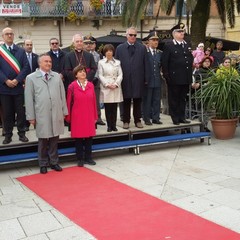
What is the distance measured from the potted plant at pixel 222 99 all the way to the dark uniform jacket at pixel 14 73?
12.1 feet

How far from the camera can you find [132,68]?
23.7ft

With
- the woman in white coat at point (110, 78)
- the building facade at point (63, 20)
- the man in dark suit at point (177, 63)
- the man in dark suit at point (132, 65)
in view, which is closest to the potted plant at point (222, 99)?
the man in dark suit at point (177, 63)

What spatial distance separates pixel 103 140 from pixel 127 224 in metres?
3.60

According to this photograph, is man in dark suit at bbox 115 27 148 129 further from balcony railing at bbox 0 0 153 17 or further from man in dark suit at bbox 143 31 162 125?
balcony railing at bbox 0 0 153 17

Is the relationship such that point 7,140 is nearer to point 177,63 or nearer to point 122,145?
point 122,145

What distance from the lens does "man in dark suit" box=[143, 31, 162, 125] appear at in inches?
304

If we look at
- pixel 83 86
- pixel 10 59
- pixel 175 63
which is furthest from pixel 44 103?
pixel 175 63

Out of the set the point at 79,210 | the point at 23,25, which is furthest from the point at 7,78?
the point at 23,25

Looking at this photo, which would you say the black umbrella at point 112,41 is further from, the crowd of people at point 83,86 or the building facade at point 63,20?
the building facade at point 63,20

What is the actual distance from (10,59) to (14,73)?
226mm

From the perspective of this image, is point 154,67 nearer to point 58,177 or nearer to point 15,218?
point 58,177

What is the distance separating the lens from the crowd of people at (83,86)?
6.07 metres

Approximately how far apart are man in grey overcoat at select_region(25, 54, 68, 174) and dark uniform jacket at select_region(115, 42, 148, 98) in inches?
58.4

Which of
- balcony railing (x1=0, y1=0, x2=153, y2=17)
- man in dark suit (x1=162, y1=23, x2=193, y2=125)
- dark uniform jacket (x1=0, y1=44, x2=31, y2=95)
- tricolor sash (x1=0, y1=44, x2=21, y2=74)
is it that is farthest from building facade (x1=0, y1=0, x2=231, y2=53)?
tricolor sash (x1=0, y1=44, x2=21, y2=74)
